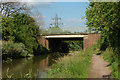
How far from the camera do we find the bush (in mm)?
19156

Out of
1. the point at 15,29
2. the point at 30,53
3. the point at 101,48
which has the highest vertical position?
the point at 15,29

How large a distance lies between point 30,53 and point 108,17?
19146 mm

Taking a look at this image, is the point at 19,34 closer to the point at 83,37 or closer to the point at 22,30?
the point at 22,30

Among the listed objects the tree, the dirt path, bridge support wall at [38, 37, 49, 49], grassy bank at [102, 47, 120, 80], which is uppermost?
the tree

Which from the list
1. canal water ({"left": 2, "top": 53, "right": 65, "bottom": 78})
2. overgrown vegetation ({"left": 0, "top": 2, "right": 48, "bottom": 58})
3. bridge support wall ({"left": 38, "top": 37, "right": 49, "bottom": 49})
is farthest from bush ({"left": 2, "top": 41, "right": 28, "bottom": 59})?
bridge support wall ({"left": 38, "top": 37, "right": 49, "bottom": 49})

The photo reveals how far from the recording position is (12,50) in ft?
66.5

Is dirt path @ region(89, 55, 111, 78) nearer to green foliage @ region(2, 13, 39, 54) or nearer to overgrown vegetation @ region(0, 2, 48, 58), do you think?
overgrown vegetation @ region(0, 2, 48, 58)

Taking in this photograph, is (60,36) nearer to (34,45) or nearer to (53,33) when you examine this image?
(53,33)

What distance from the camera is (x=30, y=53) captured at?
25.1m

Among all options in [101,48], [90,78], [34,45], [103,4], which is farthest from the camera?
[34,45]

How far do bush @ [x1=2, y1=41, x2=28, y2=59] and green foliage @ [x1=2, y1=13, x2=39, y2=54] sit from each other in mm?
1313

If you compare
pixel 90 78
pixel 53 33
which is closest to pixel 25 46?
pixel 53 33

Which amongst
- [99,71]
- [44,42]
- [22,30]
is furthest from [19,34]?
[99,71]

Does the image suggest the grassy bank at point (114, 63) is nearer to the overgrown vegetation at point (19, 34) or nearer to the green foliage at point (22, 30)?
the overgrown vegetation at point (19, 34)
